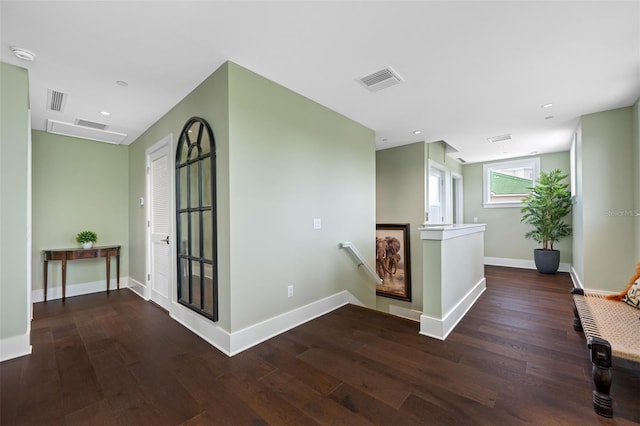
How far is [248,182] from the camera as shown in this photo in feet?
8.21

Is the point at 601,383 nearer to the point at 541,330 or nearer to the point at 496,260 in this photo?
the point at 541,330

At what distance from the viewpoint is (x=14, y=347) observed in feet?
7.52

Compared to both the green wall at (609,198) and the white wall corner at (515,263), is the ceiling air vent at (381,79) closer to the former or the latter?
the green wall at (609,198)

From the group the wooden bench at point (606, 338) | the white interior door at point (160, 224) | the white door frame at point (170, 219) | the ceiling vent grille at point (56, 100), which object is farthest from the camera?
the white interior door at point (160, 224)

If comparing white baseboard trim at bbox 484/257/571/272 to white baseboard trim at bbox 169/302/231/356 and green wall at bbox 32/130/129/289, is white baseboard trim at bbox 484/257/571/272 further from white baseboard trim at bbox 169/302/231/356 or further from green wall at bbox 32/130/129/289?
green wall at bbox 32/130/129/289

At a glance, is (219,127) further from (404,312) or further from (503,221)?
(503,221)

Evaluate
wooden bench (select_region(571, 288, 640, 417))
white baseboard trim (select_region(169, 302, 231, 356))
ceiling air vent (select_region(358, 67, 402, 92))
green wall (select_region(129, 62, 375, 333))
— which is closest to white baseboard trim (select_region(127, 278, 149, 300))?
white baseboard trim (select_region(169, 302, 231, 356))

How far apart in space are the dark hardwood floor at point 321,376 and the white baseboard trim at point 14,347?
0.08 metres

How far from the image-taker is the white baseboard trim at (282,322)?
2377 millimetres

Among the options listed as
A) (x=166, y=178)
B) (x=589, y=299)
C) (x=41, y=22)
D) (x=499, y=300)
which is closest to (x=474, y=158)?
(x=499, y=300)

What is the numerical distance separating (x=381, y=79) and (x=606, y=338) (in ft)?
8.69

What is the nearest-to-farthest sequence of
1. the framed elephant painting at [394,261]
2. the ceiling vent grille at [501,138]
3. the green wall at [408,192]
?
the ceiling vent grille at [501,138] < the green wall at [408,192] < the framed elephant painting at [394,261]

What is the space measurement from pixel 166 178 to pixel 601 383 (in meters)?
4.35

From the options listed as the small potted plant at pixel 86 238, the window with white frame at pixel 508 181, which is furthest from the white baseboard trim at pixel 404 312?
the small potted plant at pixel 86 238
